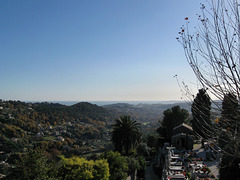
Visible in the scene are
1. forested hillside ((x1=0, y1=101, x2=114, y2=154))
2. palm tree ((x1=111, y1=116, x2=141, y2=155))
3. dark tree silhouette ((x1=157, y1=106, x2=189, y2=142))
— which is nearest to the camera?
palm tree ((x1=111, y1=116, x2=141, y2=155))

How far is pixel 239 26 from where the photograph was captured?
13.4 ft

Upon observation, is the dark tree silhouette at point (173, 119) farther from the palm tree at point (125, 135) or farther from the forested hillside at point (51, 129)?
the forested hillside at point (51, 129)

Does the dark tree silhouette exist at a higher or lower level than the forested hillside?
higher

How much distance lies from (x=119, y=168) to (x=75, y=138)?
8712cm

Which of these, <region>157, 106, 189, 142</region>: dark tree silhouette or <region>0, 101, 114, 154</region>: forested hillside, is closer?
<region>157, 106, 189, 142</region>: dark tree silhouette

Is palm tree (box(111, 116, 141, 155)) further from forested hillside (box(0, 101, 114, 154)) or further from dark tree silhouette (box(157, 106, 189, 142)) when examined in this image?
forested hillside (box(0, 101, 114, 154))

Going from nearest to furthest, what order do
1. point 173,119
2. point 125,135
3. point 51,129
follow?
point 125,135 < point 173,119 < point 51,129

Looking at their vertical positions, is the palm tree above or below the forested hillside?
above

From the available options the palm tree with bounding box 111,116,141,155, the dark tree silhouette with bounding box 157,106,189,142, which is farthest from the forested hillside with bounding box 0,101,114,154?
the palm tree with bounding box 111,116,141,155

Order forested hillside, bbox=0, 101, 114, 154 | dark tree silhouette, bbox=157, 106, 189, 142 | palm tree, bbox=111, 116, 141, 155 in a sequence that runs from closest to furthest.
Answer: palm tree, bbox=111, 116, 141, 155, dark tree silhouette, bbox=157, 106, 189, 142, forested hillside, bbox=0, 101, 114, 154

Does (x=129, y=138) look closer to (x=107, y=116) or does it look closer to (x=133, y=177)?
(x=133, y=177)

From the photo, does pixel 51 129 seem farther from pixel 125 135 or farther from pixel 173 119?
pixel 125 135

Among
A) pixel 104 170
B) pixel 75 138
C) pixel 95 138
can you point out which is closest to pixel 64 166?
pixel 104 170

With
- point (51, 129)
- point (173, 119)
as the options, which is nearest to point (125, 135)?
point (173, 119)
